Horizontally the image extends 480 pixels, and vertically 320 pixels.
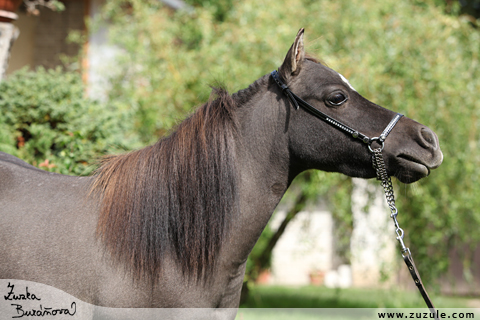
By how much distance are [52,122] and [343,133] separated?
9.97ft

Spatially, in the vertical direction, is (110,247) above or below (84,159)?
below

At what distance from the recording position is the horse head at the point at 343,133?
2299 millimetres

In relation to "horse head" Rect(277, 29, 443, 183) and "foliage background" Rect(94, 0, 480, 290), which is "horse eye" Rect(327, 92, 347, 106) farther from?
"foliage background" Rect(94, 0, 480, 290)

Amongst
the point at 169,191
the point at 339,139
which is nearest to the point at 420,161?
the point at 339,139

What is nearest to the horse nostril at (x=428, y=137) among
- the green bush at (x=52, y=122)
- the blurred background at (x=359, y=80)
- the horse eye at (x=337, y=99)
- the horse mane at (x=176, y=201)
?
the horse eye at (x=337, y=99)

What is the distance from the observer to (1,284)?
6.96 ft

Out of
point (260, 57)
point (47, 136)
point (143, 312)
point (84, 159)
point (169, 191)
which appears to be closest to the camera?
point (143, 312)

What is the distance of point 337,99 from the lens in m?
2.35

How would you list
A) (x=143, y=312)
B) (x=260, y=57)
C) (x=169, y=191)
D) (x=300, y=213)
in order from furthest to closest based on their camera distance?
(x=300, y=213)
(x=260, y=57)
(x=169, y=191)
(x=143, y=312)

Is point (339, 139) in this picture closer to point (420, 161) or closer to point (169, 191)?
point (420, 161)

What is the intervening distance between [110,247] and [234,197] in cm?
63
